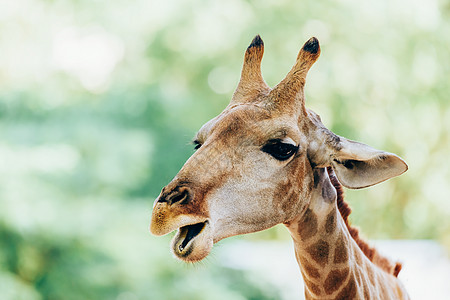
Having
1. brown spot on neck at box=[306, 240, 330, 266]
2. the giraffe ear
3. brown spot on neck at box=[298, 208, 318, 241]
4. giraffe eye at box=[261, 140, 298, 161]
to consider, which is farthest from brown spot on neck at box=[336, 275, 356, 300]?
giraffe eye at box=[261, 140, 298, 161]

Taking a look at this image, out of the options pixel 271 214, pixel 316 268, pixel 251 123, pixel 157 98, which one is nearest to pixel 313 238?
pixel 316 268

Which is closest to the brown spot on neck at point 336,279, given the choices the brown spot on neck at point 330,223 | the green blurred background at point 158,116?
the brown spot on neck at point 330,223

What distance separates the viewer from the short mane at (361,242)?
2.10 m

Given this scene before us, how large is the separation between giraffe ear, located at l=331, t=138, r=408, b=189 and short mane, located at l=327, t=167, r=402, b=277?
0.20 m

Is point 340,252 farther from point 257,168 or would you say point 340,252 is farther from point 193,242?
point 193,242

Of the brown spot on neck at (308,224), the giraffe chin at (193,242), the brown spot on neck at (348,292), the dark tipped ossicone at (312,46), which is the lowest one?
the brown spot on neck at (348,292)

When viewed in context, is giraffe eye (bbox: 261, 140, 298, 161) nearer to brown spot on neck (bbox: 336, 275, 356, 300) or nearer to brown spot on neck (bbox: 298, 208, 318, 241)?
brown spot on neck (bbox: 298, 208, 318, 241)

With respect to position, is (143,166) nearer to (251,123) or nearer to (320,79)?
(320,79)

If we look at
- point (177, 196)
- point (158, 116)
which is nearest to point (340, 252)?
point (177, 196)

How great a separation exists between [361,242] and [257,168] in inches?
28.5

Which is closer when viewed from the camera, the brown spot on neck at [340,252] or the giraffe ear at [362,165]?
the giraffe ear at [362,165]

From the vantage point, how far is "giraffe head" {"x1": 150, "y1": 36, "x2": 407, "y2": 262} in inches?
62.5

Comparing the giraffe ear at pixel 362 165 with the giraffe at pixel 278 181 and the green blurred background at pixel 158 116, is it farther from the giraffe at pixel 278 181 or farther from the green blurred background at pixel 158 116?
the green blurred background at pixel 158 116

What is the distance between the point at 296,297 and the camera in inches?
265
